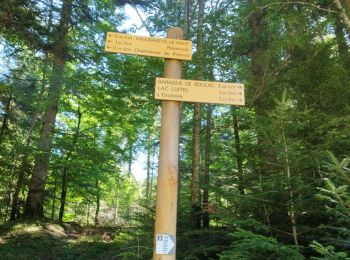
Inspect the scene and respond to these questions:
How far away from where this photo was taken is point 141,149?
22.0 metres

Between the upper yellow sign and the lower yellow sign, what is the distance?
334 mm

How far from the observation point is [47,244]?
1002cm

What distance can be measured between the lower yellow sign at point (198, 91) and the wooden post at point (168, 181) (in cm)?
11

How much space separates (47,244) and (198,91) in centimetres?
822

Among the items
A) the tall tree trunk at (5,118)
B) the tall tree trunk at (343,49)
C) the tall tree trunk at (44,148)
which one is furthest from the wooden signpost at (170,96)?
the tall tree trunk at (5,118)

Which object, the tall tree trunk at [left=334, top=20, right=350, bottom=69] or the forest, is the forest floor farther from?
the tall tree trunk at [left=334, top=20, right=350, bottom=69]

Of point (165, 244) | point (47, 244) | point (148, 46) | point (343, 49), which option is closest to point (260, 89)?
point (343, 49)

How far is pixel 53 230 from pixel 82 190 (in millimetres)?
6529

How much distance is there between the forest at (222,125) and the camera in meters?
4.60

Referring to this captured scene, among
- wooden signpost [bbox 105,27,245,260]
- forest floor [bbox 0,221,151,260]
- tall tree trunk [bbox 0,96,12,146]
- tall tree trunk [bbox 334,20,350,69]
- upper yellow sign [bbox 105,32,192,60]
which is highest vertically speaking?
tall tree trunk [bbox 0,96,12,146]

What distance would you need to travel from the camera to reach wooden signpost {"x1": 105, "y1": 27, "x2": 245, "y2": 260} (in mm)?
3494

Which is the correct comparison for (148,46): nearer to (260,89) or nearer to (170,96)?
(170,96)

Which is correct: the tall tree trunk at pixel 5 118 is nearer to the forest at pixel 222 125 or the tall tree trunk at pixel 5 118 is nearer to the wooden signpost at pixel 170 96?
the forest at pixel 222 125

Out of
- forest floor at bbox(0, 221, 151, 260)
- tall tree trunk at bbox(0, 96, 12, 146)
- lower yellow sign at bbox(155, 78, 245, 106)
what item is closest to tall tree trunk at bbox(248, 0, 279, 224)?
lower yellow sign at bbox(155, 78, 245, 106)
